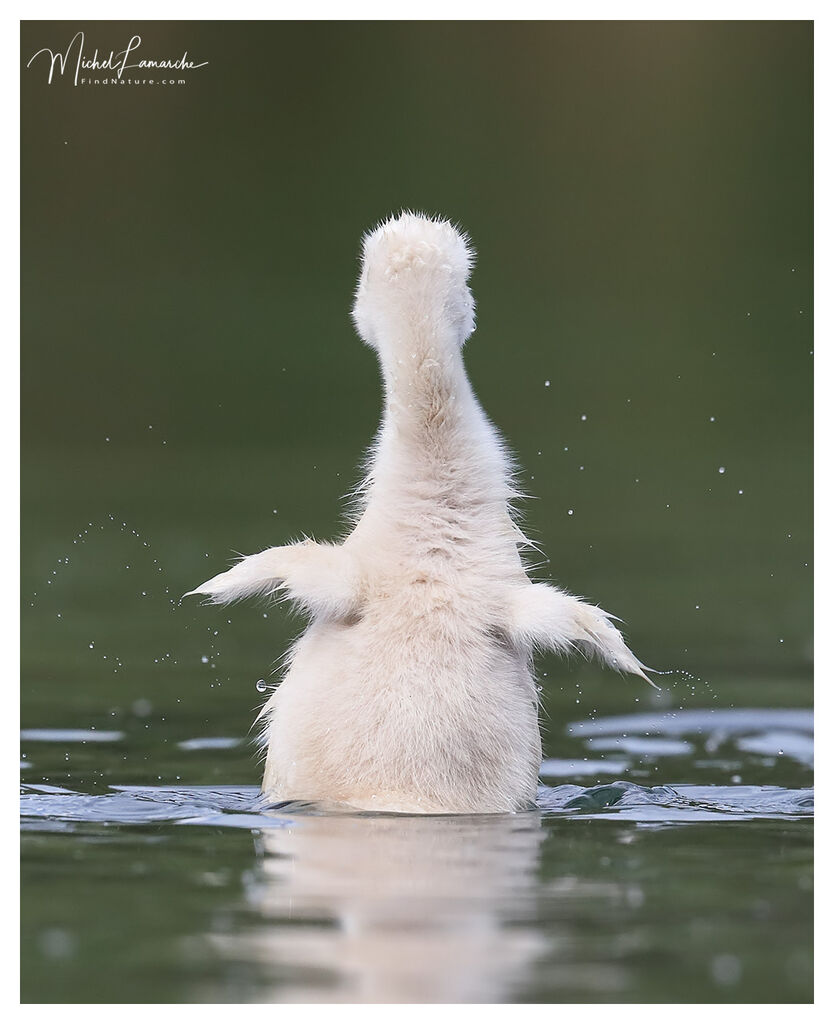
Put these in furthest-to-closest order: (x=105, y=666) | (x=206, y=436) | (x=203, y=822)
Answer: (x=206, y=436) → (x=105, y=666) → (x=203, y=822)

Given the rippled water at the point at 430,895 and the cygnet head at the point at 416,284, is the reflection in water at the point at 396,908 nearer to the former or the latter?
the rippled water at the point at 430,895

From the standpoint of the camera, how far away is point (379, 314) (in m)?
6.62

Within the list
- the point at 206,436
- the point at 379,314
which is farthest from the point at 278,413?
the point at 379,314

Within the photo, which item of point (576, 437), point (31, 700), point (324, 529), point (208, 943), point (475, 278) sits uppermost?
point (475, 278)

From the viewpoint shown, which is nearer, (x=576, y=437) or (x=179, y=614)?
(x=179, y=614)

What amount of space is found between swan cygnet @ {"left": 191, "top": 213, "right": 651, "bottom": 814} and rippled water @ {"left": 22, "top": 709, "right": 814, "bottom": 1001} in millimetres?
185

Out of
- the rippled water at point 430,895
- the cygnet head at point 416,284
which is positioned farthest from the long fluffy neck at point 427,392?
the rippled water at point 430,895

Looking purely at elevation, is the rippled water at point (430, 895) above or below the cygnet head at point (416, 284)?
below

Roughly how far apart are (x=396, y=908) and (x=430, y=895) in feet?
0.54

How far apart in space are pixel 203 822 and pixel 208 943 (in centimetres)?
153

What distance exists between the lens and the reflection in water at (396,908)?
169 inches

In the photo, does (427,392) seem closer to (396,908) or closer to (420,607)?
(420,607)

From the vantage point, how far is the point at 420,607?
20.5 feet

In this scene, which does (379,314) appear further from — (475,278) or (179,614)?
(475,278)
